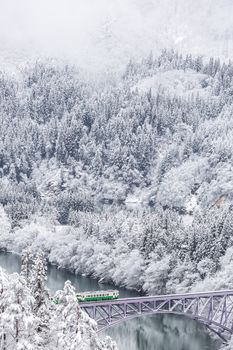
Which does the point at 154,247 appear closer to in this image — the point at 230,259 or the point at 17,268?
the point at 230,259

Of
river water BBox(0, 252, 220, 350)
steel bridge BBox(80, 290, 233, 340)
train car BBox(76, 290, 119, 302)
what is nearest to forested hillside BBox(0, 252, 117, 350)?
steel bridge BBox(80, 290, 233, 340)

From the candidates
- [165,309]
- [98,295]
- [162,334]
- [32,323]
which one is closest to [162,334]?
[162,334]

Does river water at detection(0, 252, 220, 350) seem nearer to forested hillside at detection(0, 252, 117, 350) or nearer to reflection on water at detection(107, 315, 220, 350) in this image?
reflection on water at detection(107, 315, 220, 350)

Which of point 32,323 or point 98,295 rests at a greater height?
point 32,323

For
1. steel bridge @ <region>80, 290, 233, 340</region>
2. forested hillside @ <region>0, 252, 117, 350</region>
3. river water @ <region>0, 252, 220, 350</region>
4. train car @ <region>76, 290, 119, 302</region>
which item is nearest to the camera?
forested hillside @ <region>0, 252, 117, 350</region>

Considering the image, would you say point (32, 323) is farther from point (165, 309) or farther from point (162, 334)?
point (162, 334)

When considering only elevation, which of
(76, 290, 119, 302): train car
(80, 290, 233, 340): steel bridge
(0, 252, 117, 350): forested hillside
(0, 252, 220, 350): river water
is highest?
(0, 252, 117, 350): forested hillside

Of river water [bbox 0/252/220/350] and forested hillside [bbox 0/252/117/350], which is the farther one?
river water [bbox 0/252/220/350]

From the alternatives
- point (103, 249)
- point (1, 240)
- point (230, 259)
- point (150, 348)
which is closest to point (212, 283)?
point (230, 259)

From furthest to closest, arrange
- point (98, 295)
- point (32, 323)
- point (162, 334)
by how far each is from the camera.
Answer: point (162, 334) < point (98, 295) < point (32, 323)
